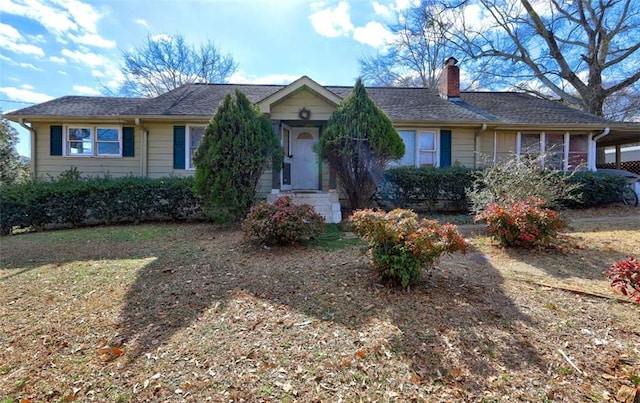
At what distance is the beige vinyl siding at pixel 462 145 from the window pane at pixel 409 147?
1325mm

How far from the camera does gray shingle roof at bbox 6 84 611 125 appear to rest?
411 inches

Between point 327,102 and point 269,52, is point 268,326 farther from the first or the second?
point 269,52

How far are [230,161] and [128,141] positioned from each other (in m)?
5.76

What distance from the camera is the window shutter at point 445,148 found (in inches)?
427

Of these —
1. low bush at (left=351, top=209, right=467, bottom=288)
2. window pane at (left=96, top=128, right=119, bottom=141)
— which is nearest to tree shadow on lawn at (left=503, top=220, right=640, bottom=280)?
low bush at (left=351, top=209, right=467, bottom=288)

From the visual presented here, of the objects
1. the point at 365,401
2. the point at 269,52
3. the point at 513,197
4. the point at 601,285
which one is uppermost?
the point at 269,52

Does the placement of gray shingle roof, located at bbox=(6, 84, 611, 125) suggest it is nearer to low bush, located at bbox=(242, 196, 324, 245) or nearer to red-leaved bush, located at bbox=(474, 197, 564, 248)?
low bush, located at bbox=(242, 196, 324, 245)

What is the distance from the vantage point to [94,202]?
837 cm

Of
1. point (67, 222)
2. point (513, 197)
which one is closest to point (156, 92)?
point (67, 222)

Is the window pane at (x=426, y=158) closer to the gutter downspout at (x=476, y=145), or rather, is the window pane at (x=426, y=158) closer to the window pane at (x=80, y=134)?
the gutter downspout at (x=476, y=145)

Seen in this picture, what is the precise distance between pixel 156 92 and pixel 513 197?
1043 inches

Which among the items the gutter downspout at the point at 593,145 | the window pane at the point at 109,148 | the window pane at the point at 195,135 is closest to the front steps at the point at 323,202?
the window pane at the point at 195,135

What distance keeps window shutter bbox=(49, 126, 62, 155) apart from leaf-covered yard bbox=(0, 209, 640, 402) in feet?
23.8

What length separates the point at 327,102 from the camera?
30.7 ft
